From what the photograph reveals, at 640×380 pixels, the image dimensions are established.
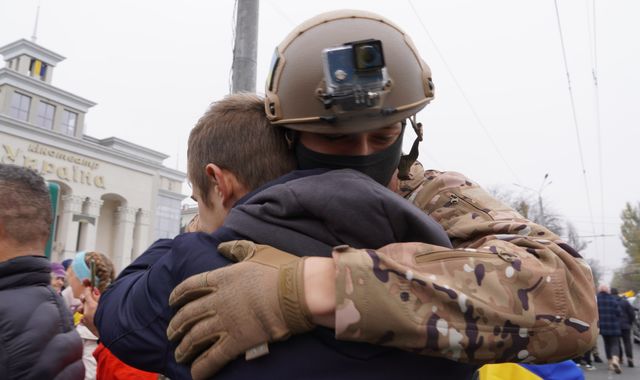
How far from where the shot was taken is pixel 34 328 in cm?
196

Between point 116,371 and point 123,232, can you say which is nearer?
point 116,371

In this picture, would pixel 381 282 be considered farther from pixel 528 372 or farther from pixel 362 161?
pixel 528 372

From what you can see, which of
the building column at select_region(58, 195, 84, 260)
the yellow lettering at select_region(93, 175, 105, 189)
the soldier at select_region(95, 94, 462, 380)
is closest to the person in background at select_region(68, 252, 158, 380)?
the soldier at select_region(95, 94, 462, 380)

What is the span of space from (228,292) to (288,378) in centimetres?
23

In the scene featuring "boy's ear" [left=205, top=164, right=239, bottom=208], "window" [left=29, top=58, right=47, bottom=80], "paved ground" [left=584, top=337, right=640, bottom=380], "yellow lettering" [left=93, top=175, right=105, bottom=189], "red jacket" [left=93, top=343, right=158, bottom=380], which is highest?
"window" [left=29, top=58, right=47, bottom=80]

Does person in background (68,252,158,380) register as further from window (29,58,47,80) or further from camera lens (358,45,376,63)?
window (29,58,47,80)

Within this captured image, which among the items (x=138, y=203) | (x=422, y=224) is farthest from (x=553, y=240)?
(x=138, y=203)

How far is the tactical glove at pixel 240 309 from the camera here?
3.30 ft

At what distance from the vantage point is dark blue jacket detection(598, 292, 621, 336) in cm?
1098

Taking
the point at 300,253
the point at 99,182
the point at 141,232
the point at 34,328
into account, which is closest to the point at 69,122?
the point at 99,182

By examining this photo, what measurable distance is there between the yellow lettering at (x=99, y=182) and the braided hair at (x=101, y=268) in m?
31.2

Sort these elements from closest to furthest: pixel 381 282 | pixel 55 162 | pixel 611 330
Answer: pixel 381 282 → pixel 611 330 → pixel 55 162

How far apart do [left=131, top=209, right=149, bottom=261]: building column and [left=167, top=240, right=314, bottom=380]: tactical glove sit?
36155mm

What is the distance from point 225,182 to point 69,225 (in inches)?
1267
